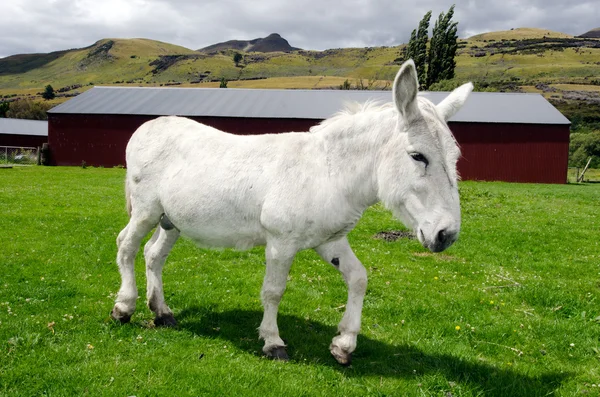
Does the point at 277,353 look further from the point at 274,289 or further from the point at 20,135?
the point at 20,135

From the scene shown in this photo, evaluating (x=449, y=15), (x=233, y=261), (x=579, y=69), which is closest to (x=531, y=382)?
(x=233, y=261)

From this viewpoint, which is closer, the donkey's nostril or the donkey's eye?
the donkey's nostril

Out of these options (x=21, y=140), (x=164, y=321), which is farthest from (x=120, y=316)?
(x=21, y=140)

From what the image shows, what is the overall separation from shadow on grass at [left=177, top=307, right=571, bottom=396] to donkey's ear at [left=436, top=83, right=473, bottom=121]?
2559 mm

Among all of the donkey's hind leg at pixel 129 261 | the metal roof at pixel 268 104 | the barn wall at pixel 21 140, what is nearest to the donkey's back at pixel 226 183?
the donkey's hind leg at pixel 129 261

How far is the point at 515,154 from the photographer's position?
3716cm

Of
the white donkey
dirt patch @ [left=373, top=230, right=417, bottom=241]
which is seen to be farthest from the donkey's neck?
dirt patch @ [left=373, top=230, right=417, bottom=241]

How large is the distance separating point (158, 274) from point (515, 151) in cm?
3701

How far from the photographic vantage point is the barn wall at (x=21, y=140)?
56.4 metres

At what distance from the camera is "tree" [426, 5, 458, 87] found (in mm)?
68000

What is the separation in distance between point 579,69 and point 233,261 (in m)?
172

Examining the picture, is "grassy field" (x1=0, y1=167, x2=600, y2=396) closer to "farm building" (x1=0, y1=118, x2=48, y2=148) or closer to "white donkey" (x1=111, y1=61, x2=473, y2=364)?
"white donkey" (x1=111, y1=61, x2=473, y2=364)

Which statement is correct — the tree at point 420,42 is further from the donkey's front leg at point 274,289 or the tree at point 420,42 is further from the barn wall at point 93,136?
the donkey's front leg at point 274,289

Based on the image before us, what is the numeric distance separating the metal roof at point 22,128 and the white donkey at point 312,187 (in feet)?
203
